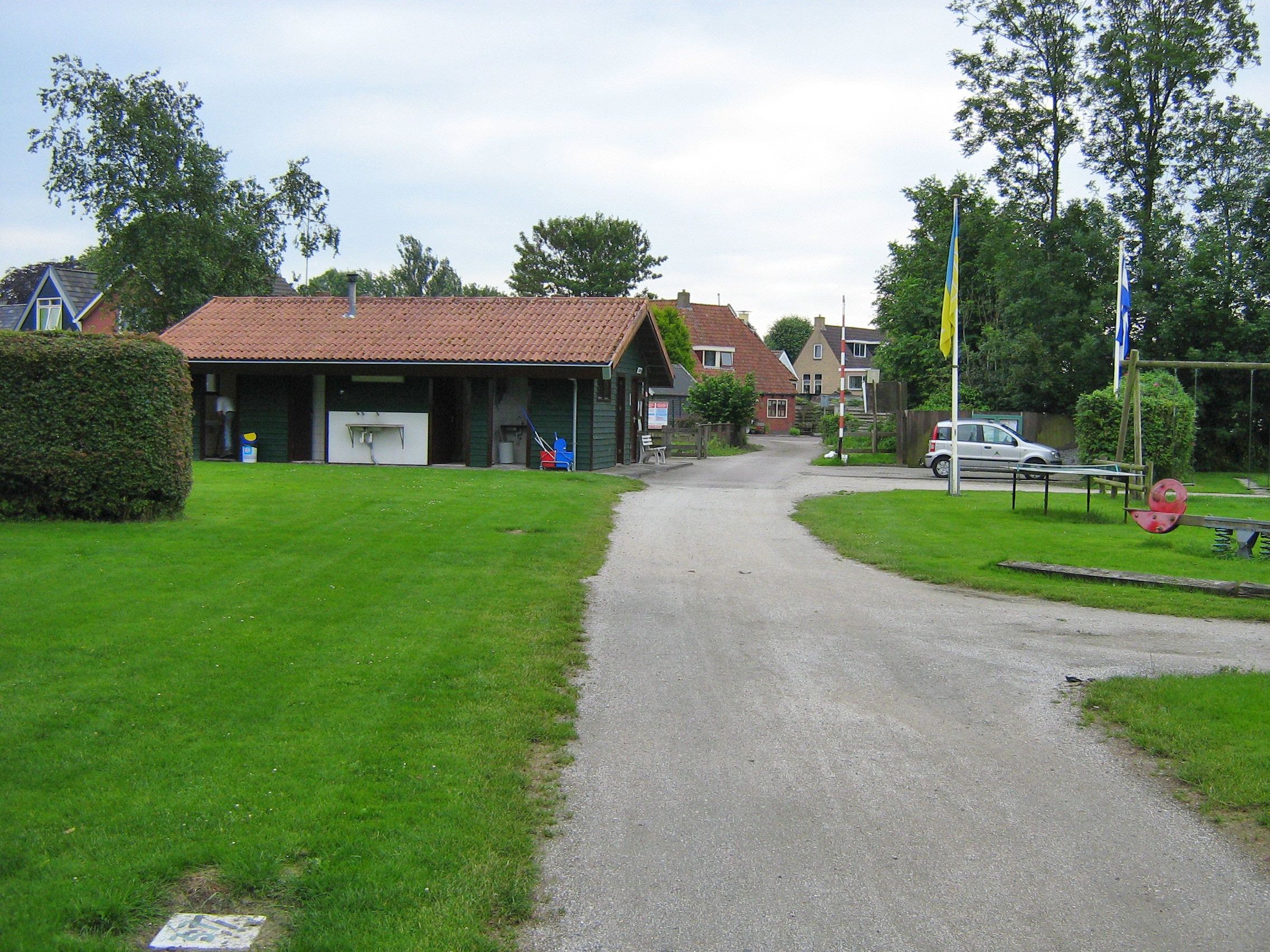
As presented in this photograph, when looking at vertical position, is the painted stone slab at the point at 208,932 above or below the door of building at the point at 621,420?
below

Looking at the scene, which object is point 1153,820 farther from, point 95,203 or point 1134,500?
point 95,203

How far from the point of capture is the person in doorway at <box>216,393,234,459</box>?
2852 centimetres

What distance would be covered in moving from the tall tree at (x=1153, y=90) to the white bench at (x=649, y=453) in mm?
17489

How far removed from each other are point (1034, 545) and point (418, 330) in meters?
18.8

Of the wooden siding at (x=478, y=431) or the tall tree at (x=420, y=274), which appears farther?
the tall tree at (x=420, y=274)

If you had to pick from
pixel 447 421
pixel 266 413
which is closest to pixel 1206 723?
pixel 447 421

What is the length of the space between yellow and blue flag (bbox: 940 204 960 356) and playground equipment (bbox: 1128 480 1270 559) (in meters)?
6.83

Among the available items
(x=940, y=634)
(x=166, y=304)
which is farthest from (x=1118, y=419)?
(x=166, y=304)

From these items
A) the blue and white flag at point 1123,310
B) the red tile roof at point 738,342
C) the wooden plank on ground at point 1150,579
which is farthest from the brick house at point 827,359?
the wooden plank on ground at point 1150,579

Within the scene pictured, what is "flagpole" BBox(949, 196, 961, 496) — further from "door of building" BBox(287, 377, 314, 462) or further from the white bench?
"door of building" BBox(287, 377, 314, 462)

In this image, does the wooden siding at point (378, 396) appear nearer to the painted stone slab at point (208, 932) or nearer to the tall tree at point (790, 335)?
the painted stone slab at point (208, 932)

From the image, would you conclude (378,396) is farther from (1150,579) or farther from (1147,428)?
(1150,579)

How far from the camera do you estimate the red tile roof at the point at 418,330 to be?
2638cm

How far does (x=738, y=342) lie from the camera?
235 feet
